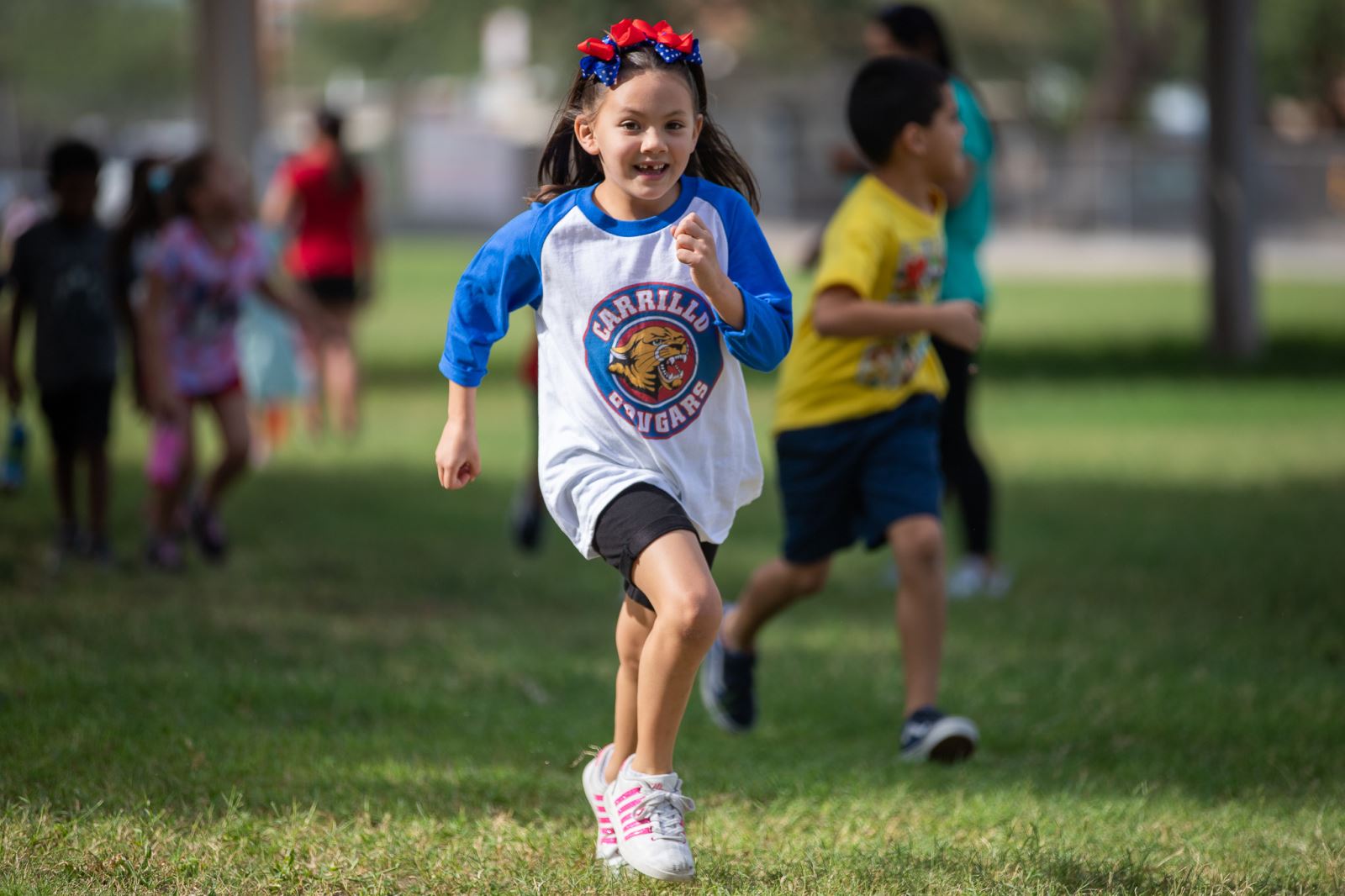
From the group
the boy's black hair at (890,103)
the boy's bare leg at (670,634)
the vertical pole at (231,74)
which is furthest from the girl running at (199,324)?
the vertical pole at (231,74)

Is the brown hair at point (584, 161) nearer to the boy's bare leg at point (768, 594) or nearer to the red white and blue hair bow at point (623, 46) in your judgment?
the red white and blue hair bow at point (623, 46)

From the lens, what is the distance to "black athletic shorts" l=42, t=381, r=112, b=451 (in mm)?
7688

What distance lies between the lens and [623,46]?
3.74 m

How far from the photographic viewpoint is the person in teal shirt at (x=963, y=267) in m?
6.32

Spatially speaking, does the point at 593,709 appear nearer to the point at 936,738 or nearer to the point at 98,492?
the point at 936,738

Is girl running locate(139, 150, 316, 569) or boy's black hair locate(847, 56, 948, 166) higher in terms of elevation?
boy's black hair locate(847, 56, 948, 166)

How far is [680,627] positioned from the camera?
3.60m

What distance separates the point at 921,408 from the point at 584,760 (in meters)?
1.40

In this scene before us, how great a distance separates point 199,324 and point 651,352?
443 centimetres

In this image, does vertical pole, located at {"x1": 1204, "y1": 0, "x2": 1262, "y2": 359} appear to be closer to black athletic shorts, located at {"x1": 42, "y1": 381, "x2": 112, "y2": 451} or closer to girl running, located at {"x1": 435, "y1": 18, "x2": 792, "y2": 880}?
black athletic shorts, located at {"x1": 42, "y1": 381, "x2": 112, "y2": 451}

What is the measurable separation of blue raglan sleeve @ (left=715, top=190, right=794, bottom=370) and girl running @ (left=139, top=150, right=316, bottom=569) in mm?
4208

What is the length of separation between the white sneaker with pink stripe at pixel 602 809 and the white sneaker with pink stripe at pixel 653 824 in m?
0.06

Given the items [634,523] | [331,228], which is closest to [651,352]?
[634,523]

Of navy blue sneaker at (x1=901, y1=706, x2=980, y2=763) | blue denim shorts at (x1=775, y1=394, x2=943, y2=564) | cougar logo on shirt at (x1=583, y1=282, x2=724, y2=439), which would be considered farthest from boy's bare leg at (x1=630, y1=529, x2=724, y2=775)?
blue denim shorts at (x1=775, y1=394, x2=943, y2=564)
